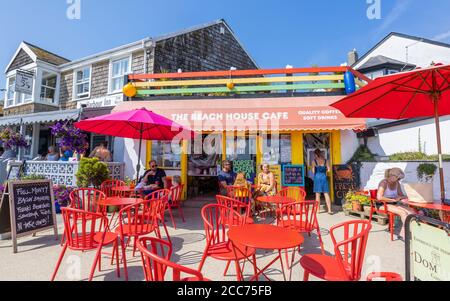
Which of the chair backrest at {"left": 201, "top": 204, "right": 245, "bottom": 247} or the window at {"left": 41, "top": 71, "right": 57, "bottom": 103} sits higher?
the window at {"left": 41, "top": 71, "right": 57, "bottom": 103}

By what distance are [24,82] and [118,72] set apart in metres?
5.99

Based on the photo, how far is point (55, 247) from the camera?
13.4 ft

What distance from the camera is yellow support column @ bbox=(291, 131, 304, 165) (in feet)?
25.6

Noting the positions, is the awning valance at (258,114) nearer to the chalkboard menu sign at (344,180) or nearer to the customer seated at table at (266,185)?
the chalkboard menu sign at (344,180)

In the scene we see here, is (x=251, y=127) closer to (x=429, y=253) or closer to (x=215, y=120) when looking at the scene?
(x=215, y=120)

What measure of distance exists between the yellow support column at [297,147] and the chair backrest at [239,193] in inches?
107

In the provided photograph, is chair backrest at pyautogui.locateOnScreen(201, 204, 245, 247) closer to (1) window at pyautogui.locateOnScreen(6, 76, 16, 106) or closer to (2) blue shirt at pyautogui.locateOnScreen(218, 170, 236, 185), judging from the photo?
(2) blue shirt at pyautogui.locateOnScreen(218, 170, 236, 185)

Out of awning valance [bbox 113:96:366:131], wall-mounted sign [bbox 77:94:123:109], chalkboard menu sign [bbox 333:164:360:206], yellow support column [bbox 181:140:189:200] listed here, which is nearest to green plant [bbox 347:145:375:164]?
chalkboard menu sign [bbox 333:164:360:206]

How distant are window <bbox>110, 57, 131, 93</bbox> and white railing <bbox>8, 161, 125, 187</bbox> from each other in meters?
5.15

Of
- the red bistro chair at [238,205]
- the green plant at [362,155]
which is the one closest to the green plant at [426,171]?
the green plant at [362,155]

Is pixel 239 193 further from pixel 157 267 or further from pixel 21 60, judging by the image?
pixel 21 60
